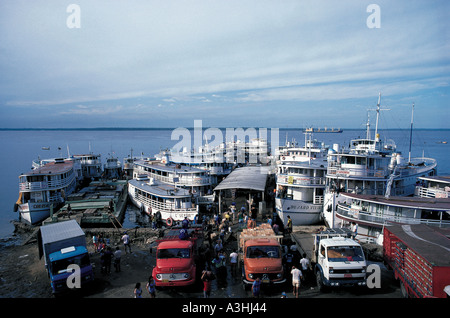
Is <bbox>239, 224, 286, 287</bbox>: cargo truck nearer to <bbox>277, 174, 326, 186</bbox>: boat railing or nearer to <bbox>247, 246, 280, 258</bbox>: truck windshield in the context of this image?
<bbox>247, 246, 280, 258</bbox>: truck windshield

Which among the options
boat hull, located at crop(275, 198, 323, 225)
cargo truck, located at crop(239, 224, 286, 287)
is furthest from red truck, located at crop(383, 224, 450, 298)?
boat hull, located at crop(275, 198, 323, 225)

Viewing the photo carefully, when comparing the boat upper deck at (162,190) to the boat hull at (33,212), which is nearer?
the boat upper deck at (162,190)

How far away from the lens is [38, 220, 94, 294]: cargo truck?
11422 millimetres

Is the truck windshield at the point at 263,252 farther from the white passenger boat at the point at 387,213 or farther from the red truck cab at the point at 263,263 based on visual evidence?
the white passenger boat at the point at 387,213

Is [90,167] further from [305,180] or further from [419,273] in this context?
[419,273]

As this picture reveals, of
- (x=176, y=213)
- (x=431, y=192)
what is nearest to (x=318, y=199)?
(x=431, y=192)

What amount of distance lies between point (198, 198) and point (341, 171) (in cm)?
1371

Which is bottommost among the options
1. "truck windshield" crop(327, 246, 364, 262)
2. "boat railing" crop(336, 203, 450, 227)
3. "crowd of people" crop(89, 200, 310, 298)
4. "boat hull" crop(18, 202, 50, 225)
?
"boat hull" crop(18, 202, 50, 225)

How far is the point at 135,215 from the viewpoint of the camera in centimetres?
3198

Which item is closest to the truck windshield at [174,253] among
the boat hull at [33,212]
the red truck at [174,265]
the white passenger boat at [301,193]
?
the red truck at [174,265]

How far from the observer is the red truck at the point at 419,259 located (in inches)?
335

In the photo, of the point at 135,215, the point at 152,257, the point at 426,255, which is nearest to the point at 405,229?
the point at 426,255
